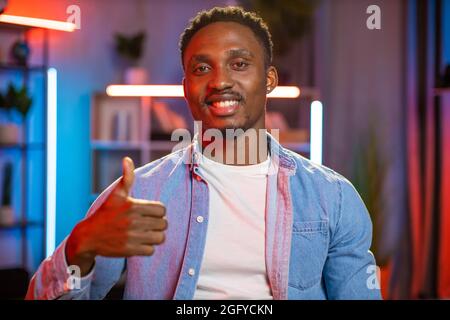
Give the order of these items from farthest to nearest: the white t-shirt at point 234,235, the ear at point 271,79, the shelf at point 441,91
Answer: the shelf at point 441,91 < the ear at point 271,79 < the white t-shirt at point 234,235

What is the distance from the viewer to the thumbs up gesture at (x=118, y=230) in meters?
1.13

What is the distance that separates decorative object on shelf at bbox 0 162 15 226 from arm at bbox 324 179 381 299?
183 cm

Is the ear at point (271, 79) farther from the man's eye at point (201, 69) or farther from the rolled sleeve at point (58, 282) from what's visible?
the rolled sleeve at point (58, 282)

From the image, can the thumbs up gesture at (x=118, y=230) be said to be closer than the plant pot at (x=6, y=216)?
Yes

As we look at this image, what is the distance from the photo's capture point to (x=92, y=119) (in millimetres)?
2744

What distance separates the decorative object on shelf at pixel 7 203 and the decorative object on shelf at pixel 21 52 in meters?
0.49

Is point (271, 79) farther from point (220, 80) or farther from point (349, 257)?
point (349, 257)

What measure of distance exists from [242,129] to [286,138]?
Result: 1413 millimetres

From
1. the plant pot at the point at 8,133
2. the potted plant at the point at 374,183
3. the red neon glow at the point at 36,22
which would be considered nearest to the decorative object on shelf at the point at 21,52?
the plant pot at the point at 8,133

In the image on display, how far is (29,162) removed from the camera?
293cm

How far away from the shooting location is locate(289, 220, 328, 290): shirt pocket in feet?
4.22

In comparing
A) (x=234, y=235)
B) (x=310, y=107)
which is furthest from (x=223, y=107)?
(x=310, y=107)
